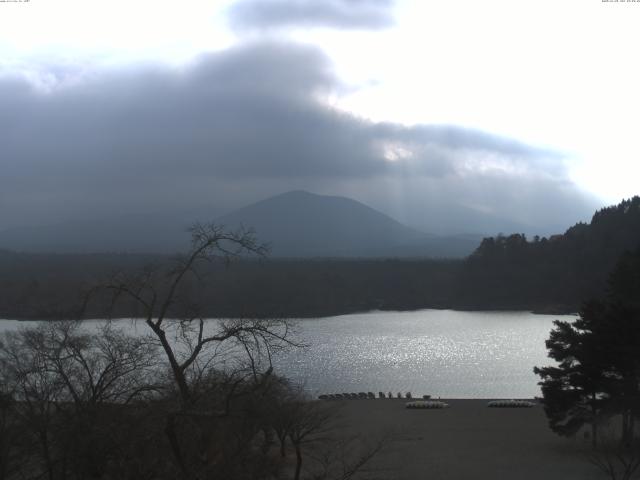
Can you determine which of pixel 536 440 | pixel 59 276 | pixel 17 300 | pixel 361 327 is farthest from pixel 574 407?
pixel 59 276

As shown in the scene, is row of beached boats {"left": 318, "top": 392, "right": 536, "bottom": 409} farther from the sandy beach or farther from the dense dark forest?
the dense dark forest

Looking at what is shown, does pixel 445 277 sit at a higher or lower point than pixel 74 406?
higher

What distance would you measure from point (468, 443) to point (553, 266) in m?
52.4

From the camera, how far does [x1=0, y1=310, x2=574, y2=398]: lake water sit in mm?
24500

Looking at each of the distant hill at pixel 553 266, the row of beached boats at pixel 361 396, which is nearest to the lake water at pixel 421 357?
the row of beached boats at pixel 361 396

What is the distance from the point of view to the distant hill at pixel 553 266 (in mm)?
Answer: 60125

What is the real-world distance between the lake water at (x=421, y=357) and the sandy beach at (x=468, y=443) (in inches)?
148

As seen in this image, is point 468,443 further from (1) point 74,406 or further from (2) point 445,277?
(2) point 445,277

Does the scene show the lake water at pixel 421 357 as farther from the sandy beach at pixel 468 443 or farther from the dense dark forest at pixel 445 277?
the dense dark forest at pixel 445 277

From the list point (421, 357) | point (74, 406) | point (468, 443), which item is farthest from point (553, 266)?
point (74, 406)

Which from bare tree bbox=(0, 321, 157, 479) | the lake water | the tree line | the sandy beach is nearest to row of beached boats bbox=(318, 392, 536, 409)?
the sandy beach

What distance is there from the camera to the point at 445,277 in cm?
7000

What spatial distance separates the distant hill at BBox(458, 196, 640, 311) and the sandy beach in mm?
40893

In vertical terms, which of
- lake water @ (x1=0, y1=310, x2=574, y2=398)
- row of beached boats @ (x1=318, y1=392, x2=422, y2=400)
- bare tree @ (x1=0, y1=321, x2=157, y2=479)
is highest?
bare tree @ (x1=0, y1=321, x2=157, y2=479)
